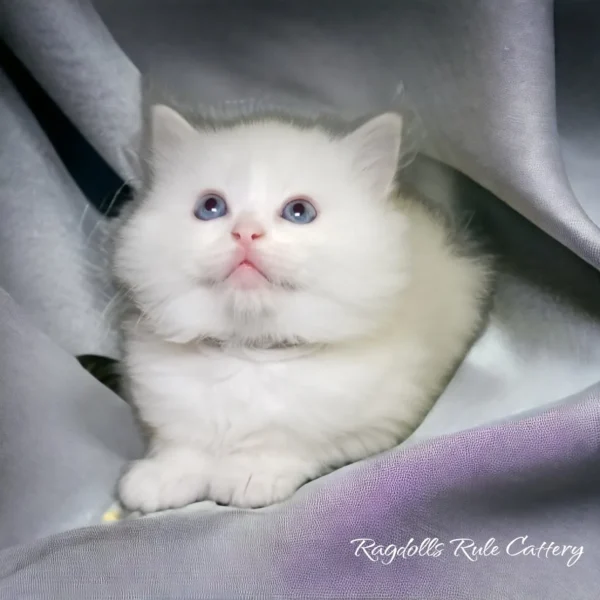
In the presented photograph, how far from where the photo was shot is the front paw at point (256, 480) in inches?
36.8

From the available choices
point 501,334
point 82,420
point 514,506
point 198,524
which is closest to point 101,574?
point 198,524

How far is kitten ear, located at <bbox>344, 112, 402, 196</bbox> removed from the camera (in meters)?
1.08

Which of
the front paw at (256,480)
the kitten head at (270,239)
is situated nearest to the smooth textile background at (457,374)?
the front paw at (256,480)

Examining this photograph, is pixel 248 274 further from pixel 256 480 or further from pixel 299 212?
pixel 256 480

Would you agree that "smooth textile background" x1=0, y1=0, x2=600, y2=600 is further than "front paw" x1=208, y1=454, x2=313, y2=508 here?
No

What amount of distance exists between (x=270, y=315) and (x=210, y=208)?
198mm

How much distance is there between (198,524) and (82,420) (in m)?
0.32

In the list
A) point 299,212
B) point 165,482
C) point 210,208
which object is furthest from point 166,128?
point 165,482

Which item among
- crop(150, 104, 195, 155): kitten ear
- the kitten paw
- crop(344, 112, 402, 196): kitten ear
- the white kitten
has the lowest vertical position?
the kitten paw

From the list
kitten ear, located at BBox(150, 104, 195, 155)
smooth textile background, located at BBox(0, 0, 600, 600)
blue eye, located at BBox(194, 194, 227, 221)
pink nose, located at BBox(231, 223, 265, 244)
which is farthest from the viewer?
kitten ear, located at BBox(150, 104, 195, 155)

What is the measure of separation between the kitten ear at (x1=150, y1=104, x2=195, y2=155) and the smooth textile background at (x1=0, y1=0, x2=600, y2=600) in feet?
0.27

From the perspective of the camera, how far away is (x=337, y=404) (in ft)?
3.30

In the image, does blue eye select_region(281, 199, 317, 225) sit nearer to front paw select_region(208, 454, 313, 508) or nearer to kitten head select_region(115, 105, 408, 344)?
kitten head select_region(115, 105, 408, 344)

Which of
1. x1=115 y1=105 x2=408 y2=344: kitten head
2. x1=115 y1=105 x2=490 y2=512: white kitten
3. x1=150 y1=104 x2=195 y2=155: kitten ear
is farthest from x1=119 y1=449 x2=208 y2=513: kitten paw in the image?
x1=150 y1=104 x2=195 y2=155: kitten ear
